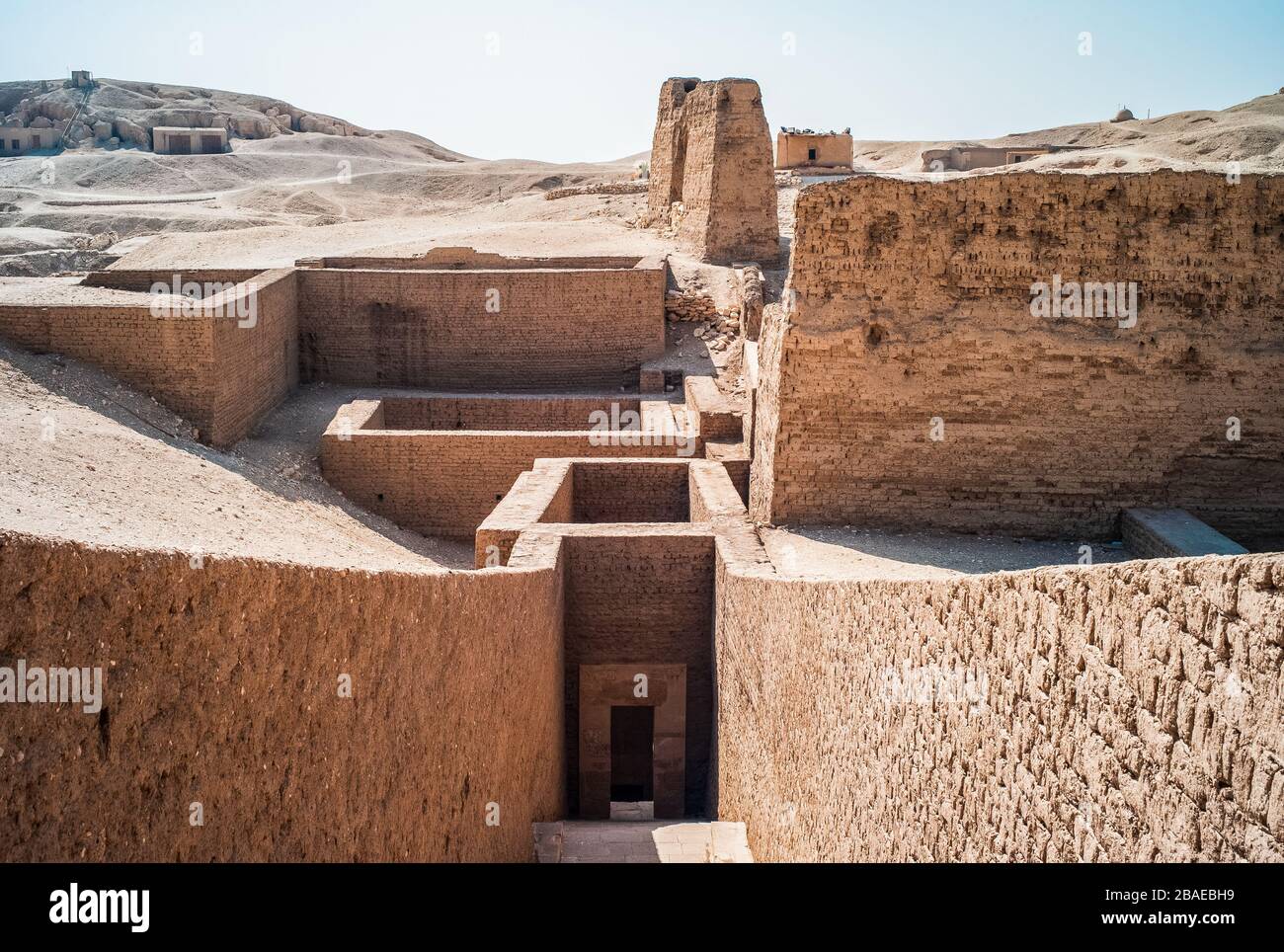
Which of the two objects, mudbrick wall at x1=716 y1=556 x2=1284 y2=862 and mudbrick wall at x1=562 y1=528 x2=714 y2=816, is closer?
mudbrick wall at x1=716 y1=556 x2=1284 y2=862

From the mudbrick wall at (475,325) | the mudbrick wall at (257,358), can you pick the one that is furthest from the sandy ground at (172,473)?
the mudbrick wall at (475,325)

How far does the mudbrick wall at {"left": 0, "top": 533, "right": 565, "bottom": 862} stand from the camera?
2.55 metres

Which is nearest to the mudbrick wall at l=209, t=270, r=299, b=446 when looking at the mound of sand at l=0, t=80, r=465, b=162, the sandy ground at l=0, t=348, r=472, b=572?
the sandy ground at l=0, t=348, r=472, b=572

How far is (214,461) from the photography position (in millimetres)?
12000

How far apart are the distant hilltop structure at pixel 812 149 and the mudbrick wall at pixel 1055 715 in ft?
94.3

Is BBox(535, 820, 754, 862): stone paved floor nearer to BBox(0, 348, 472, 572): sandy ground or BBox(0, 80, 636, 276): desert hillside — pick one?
BBox(0, 348, 472, 572): sandy ground

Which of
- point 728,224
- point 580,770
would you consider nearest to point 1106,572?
point 580,770

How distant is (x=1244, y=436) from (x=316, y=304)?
1264 cm

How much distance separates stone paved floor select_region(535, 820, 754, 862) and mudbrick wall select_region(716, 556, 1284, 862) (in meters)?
2.44

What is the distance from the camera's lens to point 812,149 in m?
32.9

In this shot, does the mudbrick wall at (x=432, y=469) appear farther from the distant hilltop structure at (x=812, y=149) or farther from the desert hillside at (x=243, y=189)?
the distant hilltop structure at (x=812, y=149)

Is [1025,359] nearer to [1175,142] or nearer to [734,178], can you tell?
[734,178]

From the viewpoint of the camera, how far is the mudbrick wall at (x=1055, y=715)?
7.83 ft

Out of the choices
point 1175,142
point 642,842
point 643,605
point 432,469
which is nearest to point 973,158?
point 1175,142
